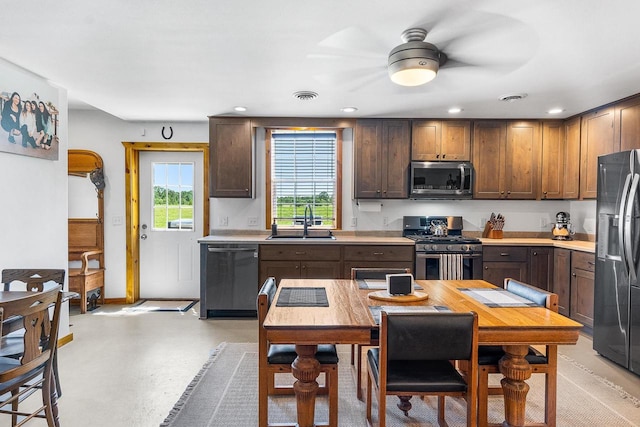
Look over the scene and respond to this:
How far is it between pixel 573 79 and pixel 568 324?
2357 mm

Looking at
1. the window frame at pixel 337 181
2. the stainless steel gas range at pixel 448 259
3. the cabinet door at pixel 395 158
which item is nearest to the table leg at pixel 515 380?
the stainless steel gas range at pixel 448 259

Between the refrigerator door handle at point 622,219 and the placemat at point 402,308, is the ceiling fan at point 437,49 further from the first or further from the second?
the placemat at point 402,308

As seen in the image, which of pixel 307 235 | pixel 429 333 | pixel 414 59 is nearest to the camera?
pixel 429 333

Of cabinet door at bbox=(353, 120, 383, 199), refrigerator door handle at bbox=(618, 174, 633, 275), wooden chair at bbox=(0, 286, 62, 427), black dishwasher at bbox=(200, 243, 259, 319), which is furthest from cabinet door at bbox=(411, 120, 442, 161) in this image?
wooden chair at bbox=(0, 286, 62, 427)

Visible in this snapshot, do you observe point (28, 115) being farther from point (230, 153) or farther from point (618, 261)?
point (618, 261)

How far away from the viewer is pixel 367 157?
14.6 feet

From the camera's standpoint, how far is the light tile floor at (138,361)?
7.78 feet

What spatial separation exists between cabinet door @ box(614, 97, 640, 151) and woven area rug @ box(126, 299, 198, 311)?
16.6 ft

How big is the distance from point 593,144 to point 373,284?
3.21 meters

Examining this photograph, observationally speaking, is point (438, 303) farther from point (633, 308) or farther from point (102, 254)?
point (102, 254)

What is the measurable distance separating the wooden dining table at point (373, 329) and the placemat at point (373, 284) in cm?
19

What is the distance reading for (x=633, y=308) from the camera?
111 inches

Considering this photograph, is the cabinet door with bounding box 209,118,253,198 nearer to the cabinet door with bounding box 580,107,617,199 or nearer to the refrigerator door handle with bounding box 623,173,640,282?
the refrigerator door handle with bounding box 623,173,640,282

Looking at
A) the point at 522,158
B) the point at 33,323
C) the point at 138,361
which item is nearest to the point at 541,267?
the point at 522,158
